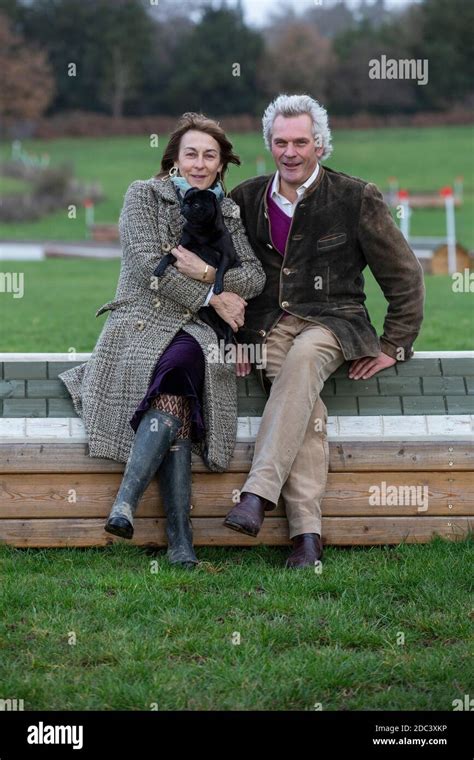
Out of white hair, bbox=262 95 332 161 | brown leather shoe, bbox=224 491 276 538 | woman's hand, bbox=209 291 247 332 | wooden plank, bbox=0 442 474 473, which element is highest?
white hair, bbox=262 95 332 161

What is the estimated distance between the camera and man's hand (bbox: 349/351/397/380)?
15.1 feet

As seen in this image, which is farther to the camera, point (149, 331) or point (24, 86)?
point (24, 86)

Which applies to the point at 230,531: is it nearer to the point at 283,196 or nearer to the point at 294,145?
the point at 283,196

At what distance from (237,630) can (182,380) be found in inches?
39.4

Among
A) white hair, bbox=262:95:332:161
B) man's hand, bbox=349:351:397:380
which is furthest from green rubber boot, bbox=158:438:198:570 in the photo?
white hair, bbox=262:95:332:161

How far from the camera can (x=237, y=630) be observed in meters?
3.63

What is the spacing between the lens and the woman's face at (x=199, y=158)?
14.9 ft

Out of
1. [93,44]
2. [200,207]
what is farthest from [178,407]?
[93,44]

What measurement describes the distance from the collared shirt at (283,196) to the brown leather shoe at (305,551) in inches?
48.3

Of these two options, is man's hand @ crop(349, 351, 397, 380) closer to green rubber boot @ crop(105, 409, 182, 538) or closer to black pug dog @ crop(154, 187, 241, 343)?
black pug dog @ crop(154, 187, 241, 343)

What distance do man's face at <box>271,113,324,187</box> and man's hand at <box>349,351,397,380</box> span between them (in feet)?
2.35

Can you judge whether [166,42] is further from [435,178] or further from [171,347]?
[171,347]

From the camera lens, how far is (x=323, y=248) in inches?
179

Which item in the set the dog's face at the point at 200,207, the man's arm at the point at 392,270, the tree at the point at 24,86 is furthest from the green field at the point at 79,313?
the tree at the point at 24,86
